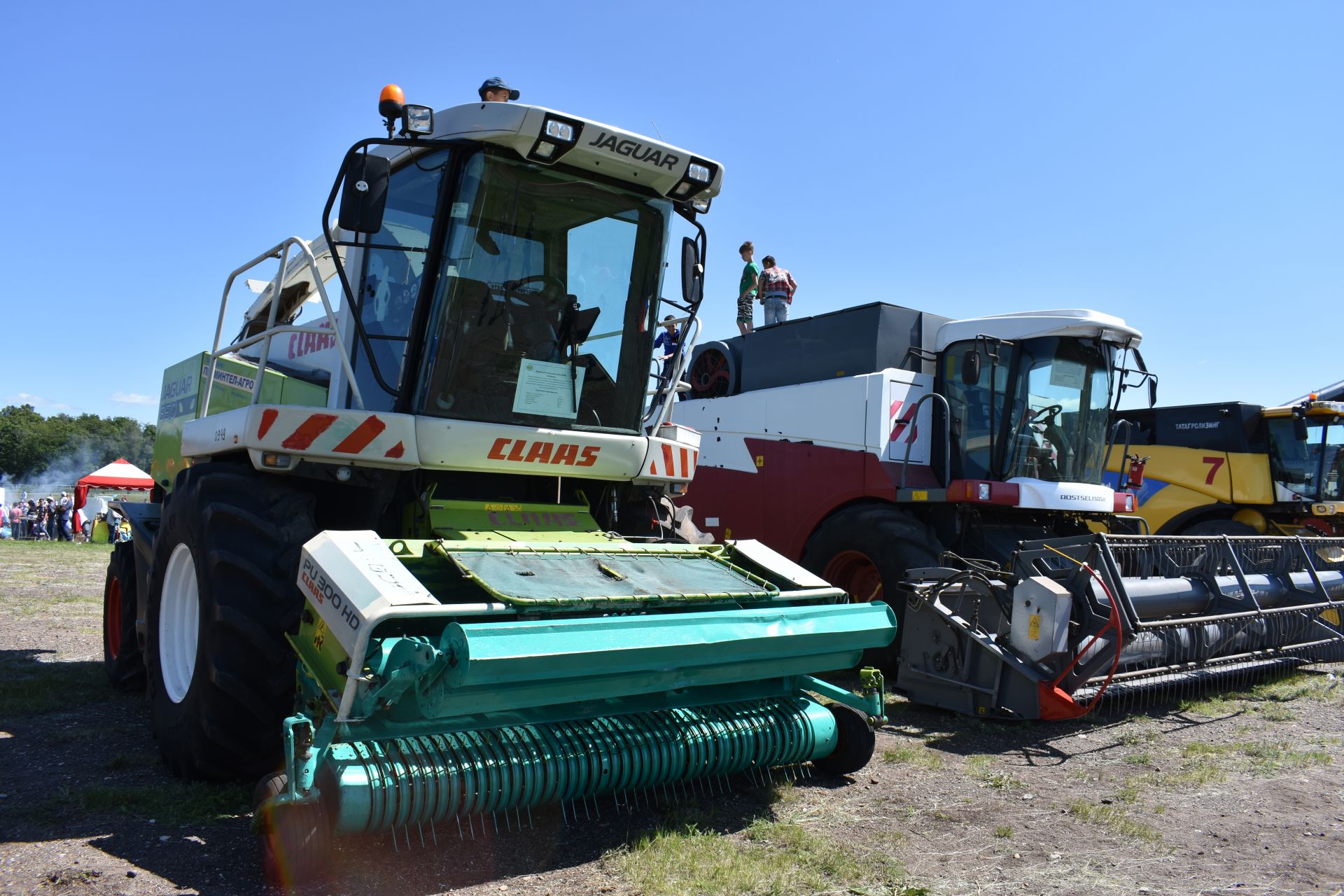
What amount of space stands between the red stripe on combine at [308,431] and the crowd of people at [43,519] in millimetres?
29232

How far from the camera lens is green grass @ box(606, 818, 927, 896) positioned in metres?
2.95

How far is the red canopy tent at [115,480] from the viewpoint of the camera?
26.7m

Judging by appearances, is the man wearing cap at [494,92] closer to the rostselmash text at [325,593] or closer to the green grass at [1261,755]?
the rostselmash text at [325,593]

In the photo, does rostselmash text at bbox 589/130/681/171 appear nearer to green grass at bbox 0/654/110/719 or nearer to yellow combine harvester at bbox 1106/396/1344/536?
green grass at bbox 0/654/110/719

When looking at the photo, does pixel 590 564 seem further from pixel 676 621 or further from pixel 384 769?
pixel 384 769

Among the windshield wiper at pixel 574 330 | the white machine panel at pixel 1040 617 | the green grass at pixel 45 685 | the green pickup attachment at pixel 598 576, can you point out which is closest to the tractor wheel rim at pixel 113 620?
the green grass at pixel 45 685

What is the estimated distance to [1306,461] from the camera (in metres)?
11.9

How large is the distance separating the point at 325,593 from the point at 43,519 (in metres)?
32.8

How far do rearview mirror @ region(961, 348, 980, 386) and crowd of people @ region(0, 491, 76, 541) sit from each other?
29.2m

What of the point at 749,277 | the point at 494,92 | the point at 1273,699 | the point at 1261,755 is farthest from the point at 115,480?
the point at 1261,755

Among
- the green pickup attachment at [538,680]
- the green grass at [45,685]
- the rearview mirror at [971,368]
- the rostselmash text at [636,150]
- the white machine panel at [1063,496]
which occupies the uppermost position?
the rostselmash text at [636,150]

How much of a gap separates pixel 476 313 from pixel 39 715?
3360 mm

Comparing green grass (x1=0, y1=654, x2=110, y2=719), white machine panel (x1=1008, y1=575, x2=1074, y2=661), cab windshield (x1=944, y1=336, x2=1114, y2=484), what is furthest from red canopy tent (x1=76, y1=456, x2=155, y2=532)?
white machine panel (x1=1008, y1=575, x2=1074, y2=661)

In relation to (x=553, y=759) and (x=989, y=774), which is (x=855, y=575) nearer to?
(x=989, y=774)
